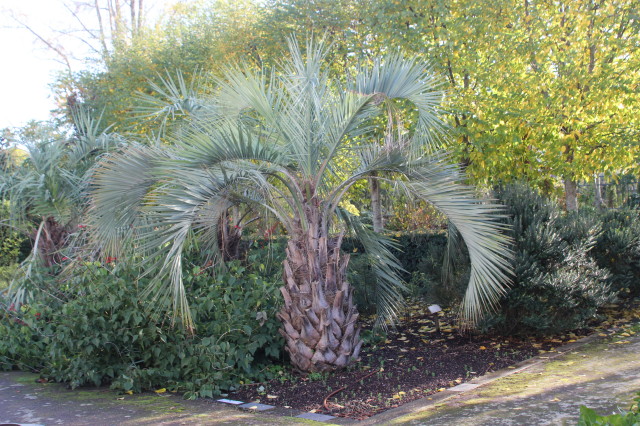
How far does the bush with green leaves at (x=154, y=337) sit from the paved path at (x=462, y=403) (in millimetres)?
226

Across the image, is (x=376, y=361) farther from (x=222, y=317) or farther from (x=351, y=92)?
(x=351, y=92)

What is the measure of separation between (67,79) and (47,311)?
1792cm

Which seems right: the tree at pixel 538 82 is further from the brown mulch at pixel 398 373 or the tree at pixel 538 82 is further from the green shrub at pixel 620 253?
the brown mulch at pixel 398 373

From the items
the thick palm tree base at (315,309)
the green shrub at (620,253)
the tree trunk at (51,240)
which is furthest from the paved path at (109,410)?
the green shrub at (620,253)

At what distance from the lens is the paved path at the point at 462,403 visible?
173 inches

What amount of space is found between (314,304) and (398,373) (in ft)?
3.57

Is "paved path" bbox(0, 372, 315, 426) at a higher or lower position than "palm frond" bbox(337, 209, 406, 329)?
lower

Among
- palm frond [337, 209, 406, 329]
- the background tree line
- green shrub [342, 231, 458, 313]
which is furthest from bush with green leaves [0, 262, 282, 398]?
the background tree line

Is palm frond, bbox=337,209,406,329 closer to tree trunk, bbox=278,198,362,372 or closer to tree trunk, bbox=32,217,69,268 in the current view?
tree trunk, bbox=278,198,362,372

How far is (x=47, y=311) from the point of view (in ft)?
21.1

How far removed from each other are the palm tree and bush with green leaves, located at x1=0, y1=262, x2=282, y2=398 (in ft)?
1.06

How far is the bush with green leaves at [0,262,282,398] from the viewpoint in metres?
5.66

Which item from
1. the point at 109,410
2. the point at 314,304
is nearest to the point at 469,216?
the point at 314,304

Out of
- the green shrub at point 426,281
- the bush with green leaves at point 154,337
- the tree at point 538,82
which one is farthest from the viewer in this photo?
the tree at point 538,82
